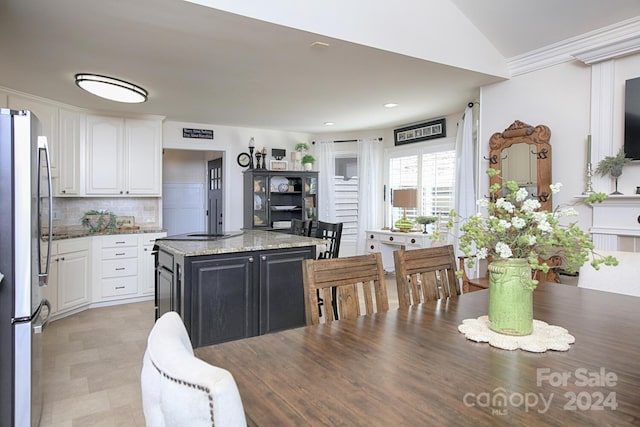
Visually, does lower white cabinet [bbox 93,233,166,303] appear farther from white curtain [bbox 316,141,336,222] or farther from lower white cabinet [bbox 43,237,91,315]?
white curtain [bbox 316,141,336,222]

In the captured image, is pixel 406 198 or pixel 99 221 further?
pixel 406 198

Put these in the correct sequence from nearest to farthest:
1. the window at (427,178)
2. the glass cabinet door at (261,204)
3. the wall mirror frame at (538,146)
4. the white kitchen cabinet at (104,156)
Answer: the wall mirror frame at (538,146) → the white kitchen cabinet at (104,156) → the window at (427,178) → the glass cabinet door at (261,204)

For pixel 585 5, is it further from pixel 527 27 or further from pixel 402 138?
pixel 402 138

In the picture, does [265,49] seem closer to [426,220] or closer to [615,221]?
[615,221]

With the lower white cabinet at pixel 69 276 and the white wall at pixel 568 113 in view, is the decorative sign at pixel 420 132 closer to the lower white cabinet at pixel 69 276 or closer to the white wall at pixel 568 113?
the white wall at pixel 568 113

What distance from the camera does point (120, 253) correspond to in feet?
15.3

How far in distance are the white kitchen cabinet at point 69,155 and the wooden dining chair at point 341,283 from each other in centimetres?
402

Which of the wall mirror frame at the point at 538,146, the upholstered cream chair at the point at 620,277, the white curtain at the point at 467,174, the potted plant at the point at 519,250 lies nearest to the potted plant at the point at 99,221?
the white curtain at the point at 467,174

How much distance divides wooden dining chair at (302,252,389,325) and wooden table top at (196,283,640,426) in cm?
13

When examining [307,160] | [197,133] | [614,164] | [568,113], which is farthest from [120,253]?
[614,164]

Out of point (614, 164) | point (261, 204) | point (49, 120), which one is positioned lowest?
point (261, 204)

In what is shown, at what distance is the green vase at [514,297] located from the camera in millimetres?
1343

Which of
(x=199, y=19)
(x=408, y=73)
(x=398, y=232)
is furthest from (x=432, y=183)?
(x=199, y=19)

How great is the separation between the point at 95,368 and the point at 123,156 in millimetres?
2856
